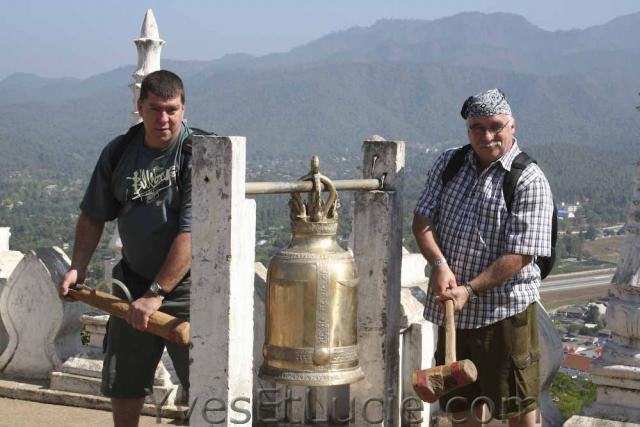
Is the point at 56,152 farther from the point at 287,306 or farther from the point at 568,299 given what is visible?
the point at 287,306

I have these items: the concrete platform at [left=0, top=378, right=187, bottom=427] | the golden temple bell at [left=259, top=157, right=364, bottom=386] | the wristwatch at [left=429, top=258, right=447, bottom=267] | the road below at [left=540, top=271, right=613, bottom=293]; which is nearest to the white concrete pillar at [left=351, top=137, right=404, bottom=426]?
the wristwatch at [left=429, top=258, right=447, bottom=267]

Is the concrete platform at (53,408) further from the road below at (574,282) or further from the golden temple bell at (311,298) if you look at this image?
the road below at (574,282)

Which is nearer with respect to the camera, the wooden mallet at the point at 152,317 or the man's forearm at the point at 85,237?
the wooden mallet at the point at 152,317

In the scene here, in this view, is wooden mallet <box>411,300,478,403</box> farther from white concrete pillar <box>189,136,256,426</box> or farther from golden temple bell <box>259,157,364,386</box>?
white concrete pillar <box>189,136,256,426</box>

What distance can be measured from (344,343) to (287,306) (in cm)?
31

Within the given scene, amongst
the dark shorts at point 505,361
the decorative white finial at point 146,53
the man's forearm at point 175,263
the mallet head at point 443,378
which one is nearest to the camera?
the mallet head at point 443,378

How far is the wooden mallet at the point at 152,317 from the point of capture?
386 cm

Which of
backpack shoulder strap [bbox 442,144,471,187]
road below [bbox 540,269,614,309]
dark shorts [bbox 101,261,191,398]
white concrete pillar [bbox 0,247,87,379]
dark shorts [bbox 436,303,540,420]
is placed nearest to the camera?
dark shorts [bbox 436,303,540,420]

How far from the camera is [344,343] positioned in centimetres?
405

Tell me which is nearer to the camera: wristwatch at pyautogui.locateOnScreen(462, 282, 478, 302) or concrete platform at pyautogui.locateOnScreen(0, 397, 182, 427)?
wristwatch at pyautogui.locateOnScreen(462, 282, 478, 302)

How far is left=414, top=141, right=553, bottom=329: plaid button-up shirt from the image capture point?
4234 mm

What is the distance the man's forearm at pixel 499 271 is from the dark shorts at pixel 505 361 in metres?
0.23

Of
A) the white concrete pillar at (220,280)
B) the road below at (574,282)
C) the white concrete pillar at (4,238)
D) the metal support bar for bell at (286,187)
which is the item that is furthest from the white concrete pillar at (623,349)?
the road below at (574,282)

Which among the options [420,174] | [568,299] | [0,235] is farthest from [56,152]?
[0,235]
